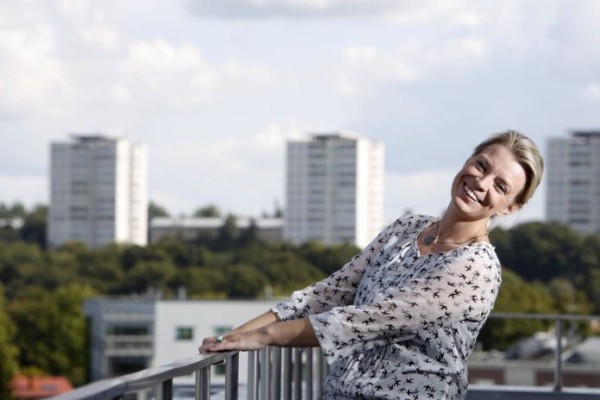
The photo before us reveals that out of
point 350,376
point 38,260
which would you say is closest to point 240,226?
point 38,260

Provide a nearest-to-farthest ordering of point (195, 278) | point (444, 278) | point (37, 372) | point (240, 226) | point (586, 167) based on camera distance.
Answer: point (444, 278), point (37, 372), point (195, 278), point (240, 226), point (586, 167)

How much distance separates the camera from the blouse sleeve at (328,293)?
396cm

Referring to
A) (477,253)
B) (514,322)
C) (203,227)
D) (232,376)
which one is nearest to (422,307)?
(477,253)

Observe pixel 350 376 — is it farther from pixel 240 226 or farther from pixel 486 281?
pixel 240 226

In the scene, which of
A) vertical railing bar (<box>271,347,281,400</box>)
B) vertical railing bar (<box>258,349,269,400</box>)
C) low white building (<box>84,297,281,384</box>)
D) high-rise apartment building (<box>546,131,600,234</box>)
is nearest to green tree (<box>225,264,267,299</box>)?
low white building (<box>84,297,281,384</box>)

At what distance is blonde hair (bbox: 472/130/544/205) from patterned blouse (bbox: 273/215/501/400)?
164 millimetres

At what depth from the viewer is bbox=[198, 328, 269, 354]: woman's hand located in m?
3.71

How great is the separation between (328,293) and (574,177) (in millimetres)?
156420

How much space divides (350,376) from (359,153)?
16248cm

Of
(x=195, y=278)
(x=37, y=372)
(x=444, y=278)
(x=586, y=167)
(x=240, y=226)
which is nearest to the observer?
(x=444, y=278)

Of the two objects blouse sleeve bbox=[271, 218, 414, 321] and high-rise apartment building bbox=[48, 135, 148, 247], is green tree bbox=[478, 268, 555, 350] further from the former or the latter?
blouse sleeve bbox=[271, 218, 414, 321]

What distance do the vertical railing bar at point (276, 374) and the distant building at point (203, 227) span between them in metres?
126

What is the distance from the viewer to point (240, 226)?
13750 centimetres

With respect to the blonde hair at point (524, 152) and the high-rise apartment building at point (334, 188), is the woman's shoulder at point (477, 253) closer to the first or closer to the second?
the blonde hair at point (524, 152)
